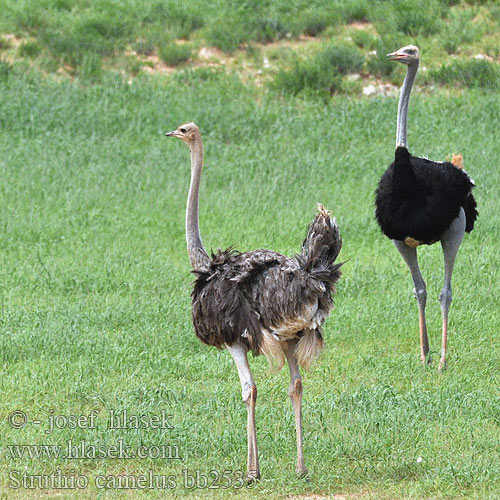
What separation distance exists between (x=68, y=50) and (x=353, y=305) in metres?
9.55

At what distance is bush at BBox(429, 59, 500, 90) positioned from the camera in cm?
1552

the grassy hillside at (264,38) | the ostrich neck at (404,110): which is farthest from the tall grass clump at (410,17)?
the ostrich neck at (404,110)

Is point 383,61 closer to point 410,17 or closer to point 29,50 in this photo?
point 410,17

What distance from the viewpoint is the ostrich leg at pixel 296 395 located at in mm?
5609

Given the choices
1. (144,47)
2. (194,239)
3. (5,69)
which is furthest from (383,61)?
(194,239)

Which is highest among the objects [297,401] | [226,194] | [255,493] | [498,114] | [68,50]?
[68,50]

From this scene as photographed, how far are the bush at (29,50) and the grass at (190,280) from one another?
1.15 m

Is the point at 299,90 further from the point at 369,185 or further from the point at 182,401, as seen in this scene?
the point at 182,401

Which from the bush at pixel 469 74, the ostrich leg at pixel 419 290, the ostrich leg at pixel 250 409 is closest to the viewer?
the ostrich leg at pixel 250 409

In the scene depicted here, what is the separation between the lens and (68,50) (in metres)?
17.1

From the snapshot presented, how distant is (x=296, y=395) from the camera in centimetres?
569

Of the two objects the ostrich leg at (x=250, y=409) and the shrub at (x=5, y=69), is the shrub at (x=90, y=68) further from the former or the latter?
the ostrich leg at (x=250, y=409)

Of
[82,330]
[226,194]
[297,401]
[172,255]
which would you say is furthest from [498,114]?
[297,401]

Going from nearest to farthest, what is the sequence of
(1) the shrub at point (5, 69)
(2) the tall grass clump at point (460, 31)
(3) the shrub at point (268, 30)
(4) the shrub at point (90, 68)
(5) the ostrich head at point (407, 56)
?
1. (5) the ostrich head at point (407, 56)
2. (1) the shrub at point (5, 69)
3. (4) the shrub at point (90, 68)
4. (2) the tall grass clump at point (460, 31)
5. (3) the shrub at point (268, 30)
